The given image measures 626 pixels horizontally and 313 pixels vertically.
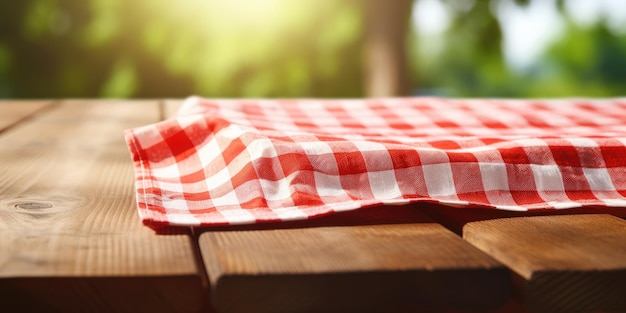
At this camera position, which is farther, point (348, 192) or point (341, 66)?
point (341, 66)

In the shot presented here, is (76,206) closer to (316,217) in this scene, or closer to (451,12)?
(316,217)

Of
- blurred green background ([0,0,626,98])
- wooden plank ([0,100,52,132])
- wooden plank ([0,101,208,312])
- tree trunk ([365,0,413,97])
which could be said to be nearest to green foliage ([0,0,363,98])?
blurred green background ([0,0,626,98])

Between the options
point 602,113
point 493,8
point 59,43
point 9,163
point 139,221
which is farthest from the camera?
point 59,43

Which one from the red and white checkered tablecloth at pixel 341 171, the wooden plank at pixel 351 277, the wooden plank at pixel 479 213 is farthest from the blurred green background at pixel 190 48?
the wooden plank at pixel 351 277

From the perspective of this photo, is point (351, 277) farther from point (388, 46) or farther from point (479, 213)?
point (388, 46)

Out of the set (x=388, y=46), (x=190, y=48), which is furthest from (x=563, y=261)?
(x=190, y=48)

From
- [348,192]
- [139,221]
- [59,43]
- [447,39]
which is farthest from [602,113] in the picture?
[447,39]
